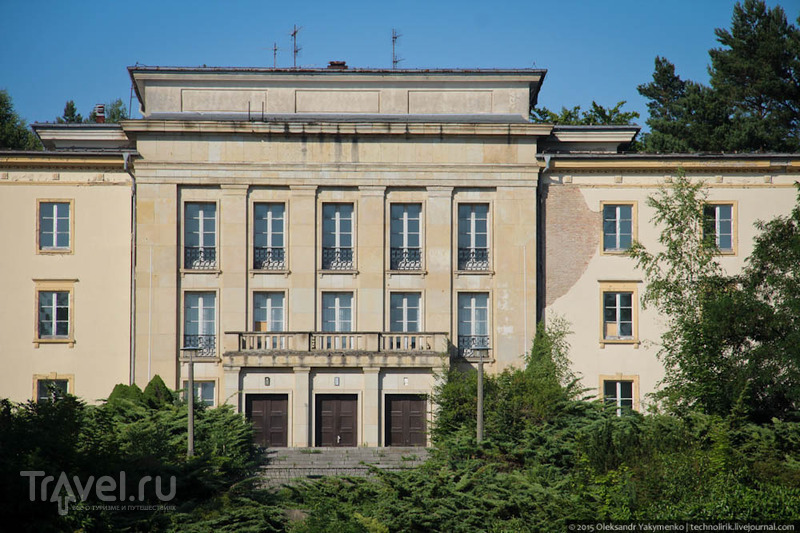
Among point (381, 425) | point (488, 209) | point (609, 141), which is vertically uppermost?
point (609, 141)

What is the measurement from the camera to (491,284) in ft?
128

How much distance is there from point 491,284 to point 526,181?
3.67m

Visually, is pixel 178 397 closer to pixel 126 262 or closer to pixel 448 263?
pixel 126 262

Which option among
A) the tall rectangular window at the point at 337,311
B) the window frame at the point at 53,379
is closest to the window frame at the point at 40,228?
the window frame at the point at 53,379

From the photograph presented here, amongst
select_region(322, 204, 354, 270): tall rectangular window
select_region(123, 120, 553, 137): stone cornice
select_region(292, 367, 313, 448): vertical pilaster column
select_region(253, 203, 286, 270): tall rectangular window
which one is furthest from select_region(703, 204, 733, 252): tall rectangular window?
select_region(292, 367, 313, 448): vertical pilaster column

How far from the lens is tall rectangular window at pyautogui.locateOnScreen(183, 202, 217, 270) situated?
3888 cm

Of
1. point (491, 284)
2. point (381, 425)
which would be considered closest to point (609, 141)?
point (491, 284)

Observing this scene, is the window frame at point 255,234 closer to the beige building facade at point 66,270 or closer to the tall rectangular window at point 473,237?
the beige building facade at point 66,270

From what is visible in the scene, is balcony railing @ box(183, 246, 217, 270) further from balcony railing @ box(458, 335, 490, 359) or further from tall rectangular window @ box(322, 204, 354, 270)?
balcony railing @ box(458, 335, 490, 359)

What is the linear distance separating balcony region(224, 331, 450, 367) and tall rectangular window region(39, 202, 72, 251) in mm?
7038

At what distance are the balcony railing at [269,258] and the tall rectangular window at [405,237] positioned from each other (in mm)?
3665

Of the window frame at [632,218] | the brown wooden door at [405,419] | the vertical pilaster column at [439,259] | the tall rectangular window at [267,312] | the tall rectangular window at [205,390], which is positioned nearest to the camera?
the brown wooden door at [405,419]

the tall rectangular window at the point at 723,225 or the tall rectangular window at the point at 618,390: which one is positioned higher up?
the tall rectangular window at the point at 723,225

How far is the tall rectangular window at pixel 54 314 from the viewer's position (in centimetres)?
3912
